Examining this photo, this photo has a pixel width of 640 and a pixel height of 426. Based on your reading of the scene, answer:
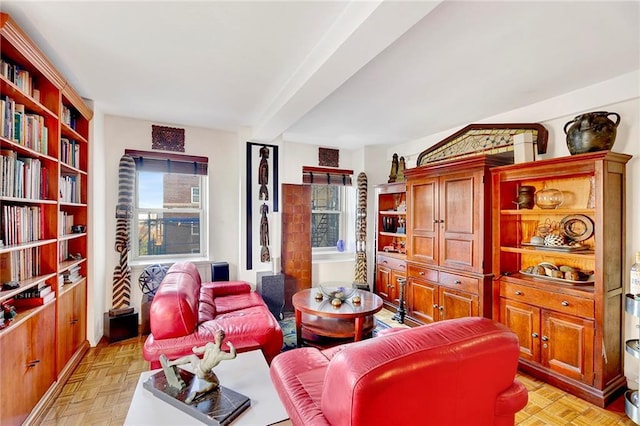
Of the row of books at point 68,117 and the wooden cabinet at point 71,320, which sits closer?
the wooden cabinet at point 71,320

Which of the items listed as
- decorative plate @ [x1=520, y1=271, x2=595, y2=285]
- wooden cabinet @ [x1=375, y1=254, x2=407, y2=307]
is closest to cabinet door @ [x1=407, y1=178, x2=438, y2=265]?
wooden cabinet @ [x1=375, y1=254, x2=407, y2=307]

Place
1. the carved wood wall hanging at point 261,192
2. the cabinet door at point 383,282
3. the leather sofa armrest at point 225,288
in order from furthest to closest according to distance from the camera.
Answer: the cabinet door at point 383,282
the carved wood wall hanging at point 261,192
the leather sofa armrest at point 225,288

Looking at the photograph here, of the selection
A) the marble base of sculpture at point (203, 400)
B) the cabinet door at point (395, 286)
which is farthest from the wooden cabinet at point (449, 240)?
the marble base of sculpture at point (203, 400)

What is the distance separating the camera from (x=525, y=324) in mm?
2701

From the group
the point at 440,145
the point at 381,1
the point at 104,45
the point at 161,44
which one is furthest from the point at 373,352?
the point at 440,145

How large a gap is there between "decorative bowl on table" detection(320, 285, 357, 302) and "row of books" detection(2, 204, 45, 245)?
92.0 inches

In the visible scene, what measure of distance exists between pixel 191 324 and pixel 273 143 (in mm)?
2620

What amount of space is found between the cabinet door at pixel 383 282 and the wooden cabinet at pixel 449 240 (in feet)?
2.09

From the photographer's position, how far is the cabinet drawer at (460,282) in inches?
120

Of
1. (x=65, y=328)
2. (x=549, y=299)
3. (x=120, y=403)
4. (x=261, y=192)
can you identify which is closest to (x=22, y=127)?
(x=65, y=328)

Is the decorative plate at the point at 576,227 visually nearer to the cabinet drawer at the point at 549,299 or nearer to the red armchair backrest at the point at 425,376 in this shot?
the cabinet drawer at the point at 549,299

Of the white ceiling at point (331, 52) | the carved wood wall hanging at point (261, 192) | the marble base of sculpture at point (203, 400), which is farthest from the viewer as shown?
the carved wood wall hanging at point (261, 192)

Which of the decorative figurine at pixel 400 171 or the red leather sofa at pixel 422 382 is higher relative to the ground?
the decorative figurine at pixel 400 171

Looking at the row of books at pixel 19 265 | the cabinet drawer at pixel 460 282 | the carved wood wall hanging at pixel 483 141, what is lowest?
the cabinet drawer at pixel 460 282
